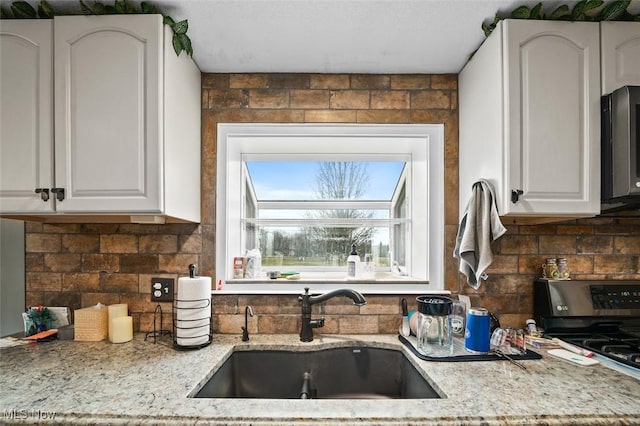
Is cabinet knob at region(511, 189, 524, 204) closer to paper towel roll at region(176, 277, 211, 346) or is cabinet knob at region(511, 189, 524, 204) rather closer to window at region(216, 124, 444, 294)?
window at region(216, 124, 444, 294)

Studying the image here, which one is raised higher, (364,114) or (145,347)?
(364,114)

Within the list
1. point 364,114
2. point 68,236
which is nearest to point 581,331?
point 364,114

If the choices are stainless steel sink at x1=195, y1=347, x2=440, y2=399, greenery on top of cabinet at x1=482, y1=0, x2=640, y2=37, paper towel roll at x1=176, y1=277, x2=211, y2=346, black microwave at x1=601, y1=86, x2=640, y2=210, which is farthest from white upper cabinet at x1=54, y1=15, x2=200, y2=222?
black microwave at x1=601, y1=86, x2=640, y2=210

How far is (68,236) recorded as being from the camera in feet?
→ 6.02

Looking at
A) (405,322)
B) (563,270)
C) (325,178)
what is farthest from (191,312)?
(563,270)

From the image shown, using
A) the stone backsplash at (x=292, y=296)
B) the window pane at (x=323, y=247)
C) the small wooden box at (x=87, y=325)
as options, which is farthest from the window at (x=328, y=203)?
the small wooden box at (x=87, y=325)

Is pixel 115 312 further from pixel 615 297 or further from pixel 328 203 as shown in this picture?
pixel 615 297

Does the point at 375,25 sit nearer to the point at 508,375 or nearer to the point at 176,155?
the point at 176,155

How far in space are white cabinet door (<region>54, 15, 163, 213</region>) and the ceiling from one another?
0.14m

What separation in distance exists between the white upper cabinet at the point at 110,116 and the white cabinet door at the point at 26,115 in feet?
0.09

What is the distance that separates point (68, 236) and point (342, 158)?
1.54 meters

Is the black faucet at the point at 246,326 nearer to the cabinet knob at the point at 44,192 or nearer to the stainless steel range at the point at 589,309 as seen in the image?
the cabinet knob at the point at 44,192

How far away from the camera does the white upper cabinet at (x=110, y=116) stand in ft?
4.65

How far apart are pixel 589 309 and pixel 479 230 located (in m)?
0.73
